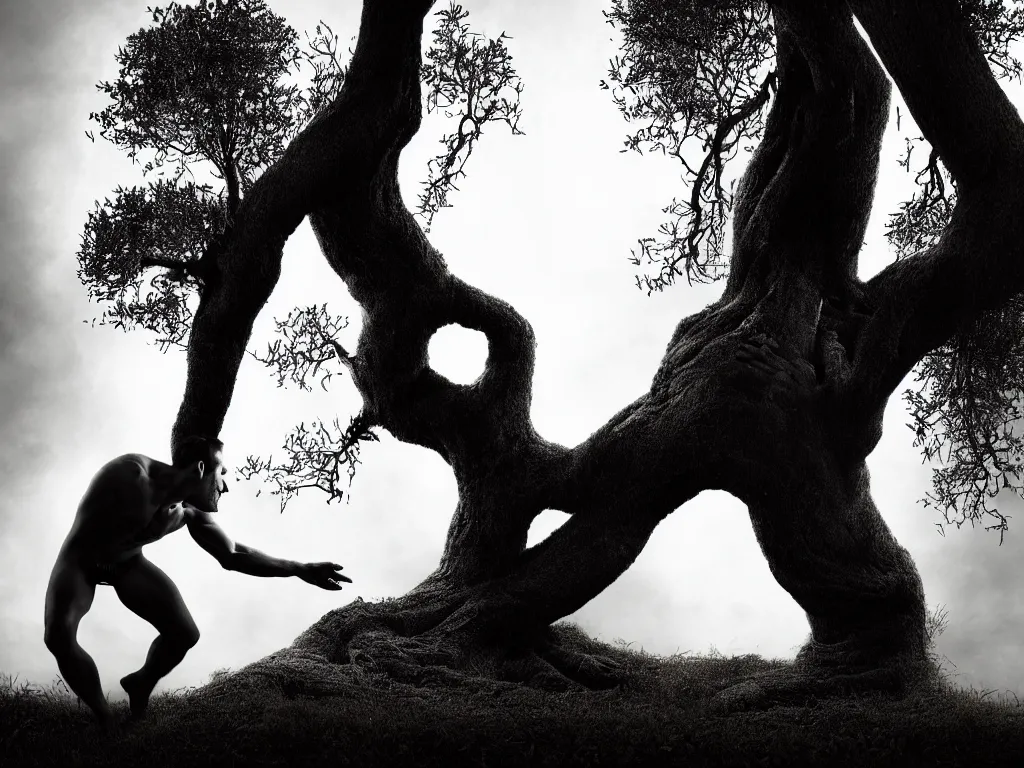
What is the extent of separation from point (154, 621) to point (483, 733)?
1.98 meters

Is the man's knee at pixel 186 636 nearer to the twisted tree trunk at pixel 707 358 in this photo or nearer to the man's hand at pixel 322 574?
the man's hand at pixel 322 574

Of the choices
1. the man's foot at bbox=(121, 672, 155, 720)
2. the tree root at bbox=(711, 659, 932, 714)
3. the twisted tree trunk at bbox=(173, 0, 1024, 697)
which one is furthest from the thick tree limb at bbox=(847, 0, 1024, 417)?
the man's foot at bbox=(121, 672, 155, 720)

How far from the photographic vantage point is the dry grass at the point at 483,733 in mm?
5871

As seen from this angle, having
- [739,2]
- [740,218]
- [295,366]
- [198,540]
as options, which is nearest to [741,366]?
[740,218]

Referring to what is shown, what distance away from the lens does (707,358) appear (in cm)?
848

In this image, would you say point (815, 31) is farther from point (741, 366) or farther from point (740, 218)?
point (741, 366)

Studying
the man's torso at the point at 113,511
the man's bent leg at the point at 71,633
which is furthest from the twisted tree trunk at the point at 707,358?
the man's bent leg at the point at 71,633

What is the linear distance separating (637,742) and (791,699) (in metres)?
1.85

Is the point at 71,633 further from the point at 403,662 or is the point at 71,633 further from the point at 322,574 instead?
the point at 403,662

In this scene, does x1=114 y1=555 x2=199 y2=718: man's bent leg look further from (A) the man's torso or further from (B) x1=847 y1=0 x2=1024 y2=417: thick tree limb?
(B) x1=847 y1=0 x2=1024 y2=417: thick tree limb

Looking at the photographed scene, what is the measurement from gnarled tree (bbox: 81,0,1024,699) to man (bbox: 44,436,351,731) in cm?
114

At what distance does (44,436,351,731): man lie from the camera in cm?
587

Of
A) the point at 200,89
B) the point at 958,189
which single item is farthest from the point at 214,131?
the point at 958,189

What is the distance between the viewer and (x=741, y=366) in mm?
8266
